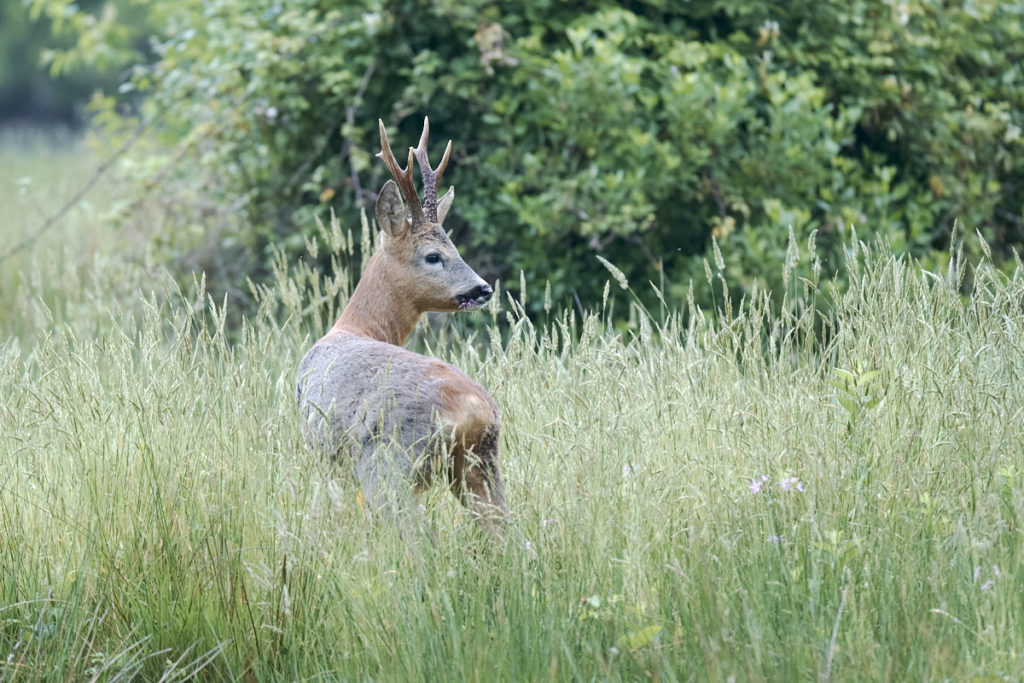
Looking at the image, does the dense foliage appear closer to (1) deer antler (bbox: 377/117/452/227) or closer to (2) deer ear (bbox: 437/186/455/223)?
(2) deer ear (bbox: 437/186/455/223)

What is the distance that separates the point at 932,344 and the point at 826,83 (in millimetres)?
3543

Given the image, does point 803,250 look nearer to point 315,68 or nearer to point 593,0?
point 593,0

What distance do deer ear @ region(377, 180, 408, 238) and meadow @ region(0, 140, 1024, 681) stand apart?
Answer: 0.73 m

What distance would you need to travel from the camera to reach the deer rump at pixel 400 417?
374cm

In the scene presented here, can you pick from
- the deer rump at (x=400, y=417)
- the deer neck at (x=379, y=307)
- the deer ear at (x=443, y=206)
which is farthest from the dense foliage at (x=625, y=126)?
the deer rump at (x=400, y=417)

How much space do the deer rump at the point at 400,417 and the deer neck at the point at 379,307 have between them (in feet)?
2.21

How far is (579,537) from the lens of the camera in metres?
3.51

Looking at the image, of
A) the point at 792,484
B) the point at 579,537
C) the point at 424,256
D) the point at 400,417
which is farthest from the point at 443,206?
the point at 792,484

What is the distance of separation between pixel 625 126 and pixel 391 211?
267cm

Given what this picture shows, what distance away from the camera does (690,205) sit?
743 cm

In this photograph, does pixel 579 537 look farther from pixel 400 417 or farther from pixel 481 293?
pixel 481 293

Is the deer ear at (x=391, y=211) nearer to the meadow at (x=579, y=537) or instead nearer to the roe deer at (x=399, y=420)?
the roe deer at (x=399, y=420)

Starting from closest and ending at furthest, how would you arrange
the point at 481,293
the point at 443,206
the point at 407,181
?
the point at 407,181 < the point at 481,293 < the point at 443,206

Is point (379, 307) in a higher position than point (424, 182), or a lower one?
lower
